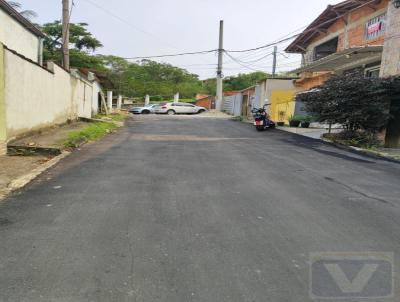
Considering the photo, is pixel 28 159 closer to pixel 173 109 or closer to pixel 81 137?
pixel 81 137

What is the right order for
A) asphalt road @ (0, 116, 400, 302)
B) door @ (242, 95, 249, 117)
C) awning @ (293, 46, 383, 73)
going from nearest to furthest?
asphalt road @ (0, 116, 400, 302), awning @ (293, 46, 383, 73), door @ (242, 95, 249, 117)

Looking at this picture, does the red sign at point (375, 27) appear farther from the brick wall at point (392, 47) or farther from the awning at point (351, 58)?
the brick wall at point (392, 47)

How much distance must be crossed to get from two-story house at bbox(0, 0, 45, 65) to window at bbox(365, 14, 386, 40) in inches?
678

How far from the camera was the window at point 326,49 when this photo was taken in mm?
25747

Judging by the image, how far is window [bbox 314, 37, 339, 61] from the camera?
84.5 feet

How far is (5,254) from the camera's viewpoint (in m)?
3.63

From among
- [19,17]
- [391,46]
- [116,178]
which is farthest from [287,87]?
[116,178]

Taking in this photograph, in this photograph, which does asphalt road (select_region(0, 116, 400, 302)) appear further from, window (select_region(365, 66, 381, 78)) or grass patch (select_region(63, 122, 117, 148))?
window (select_region(365, 66, 381, 78))

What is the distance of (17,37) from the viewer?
18109 mm

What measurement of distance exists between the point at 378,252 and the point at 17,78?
9.66 m

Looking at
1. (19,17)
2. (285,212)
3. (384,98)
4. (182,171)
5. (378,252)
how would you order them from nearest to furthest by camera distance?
(378,252) < (285,212) < (182,171) < (384,98) < (19,17)

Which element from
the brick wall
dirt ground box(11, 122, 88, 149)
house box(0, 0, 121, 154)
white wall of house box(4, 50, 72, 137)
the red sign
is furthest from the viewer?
the red sign

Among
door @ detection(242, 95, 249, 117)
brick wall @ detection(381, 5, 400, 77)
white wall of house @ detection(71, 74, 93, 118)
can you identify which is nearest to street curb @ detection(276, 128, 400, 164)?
brick wall @ detection(381, 5, 400, 77)

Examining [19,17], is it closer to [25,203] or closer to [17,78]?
[17,78]
